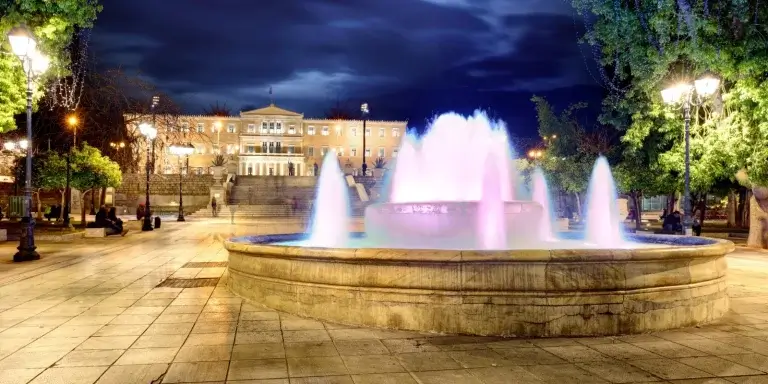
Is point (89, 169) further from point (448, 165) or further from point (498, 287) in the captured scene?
point (498, 287)

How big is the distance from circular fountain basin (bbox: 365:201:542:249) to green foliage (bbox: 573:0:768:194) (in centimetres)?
838

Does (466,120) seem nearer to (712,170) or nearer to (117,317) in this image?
(712,170)

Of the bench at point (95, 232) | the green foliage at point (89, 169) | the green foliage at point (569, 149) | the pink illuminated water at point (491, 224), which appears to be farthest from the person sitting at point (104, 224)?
the green foliage at point (569, 149)

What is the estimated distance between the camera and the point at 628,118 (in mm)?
25766

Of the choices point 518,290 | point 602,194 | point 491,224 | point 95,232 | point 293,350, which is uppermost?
point 602,194

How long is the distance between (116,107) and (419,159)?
2255cm

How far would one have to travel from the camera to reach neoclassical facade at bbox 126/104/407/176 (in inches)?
3674

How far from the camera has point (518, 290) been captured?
6.61 m

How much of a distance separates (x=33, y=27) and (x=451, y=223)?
42.7ft

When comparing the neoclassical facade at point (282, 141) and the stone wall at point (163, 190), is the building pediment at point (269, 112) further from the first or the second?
the stone wall at point (163, 190)

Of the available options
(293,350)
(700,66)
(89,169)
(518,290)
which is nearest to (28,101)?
(293,350)

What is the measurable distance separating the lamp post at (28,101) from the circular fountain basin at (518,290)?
34.0 ft

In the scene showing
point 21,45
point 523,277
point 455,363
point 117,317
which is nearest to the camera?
point 455,363

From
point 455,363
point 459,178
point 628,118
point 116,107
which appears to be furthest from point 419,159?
point 116,107
